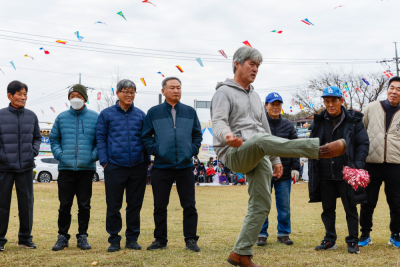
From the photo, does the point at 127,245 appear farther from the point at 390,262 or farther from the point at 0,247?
the point at 390,262

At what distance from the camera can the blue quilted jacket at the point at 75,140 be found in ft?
16.3

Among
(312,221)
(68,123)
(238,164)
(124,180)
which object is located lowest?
(312,221)

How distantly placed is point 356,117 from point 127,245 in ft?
10.6

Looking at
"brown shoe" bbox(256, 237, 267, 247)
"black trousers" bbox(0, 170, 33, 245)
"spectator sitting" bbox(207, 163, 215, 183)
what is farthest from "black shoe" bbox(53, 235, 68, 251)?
"spectator sitting" bbox(207, 163, 215, 183)

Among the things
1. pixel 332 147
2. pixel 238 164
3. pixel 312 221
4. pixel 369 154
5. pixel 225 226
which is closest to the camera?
pixel 332 147

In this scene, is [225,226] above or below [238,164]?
below

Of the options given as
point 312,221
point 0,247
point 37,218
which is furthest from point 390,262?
point 37,218

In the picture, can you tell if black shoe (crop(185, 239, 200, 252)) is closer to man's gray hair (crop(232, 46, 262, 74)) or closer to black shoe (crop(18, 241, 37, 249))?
black shoe (crop(18, 241, 37, 249))

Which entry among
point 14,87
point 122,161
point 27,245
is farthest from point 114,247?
point 14,87

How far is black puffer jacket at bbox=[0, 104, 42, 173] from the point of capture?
496 centimetres

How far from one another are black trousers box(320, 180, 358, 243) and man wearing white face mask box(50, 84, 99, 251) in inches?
117

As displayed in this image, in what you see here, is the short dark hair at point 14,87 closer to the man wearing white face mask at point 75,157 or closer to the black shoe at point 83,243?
the man wearing white face mask at point 75,157

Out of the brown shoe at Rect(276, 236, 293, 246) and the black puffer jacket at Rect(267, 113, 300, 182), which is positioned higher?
the black puffer jacket at Rect(267, 113, 300, 182)

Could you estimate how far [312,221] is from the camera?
752 cm
